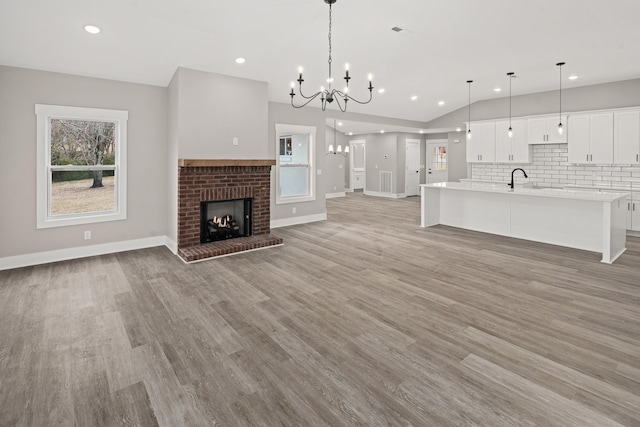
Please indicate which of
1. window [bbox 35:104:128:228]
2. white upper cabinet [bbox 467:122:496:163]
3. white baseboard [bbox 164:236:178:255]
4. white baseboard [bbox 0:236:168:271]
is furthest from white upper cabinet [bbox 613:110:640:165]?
window [bbox 35:104:128:228]

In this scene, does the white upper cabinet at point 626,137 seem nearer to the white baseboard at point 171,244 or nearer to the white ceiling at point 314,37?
the white ceiling at point 314,37

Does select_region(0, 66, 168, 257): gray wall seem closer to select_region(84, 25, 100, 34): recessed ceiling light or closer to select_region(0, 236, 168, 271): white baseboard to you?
select_region(0, 236, 168, 271): white baseboard

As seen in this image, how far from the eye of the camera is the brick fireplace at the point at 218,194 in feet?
16.8

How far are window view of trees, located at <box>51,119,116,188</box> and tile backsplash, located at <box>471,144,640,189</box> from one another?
27.6 feet

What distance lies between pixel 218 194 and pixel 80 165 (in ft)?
6.54

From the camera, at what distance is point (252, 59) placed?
200 inches

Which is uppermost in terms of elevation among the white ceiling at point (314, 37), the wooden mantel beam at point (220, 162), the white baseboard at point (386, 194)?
the white ceiling at point (314, 37)

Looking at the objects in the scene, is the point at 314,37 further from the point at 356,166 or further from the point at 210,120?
the point at 356,166

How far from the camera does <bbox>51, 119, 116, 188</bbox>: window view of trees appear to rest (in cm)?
495

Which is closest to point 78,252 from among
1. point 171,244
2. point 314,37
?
point 171,244

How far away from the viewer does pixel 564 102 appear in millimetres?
7340

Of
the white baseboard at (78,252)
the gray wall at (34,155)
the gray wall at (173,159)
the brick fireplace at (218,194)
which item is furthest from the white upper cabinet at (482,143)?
the white baseboard at (78,252)

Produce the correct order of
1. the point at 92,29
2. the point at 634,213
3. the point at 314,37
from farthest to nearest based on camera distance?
the point at 634,213
the point at 314,37
the point at 92,29

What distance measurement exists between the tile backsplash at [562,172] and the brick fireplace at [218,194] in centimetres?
607
